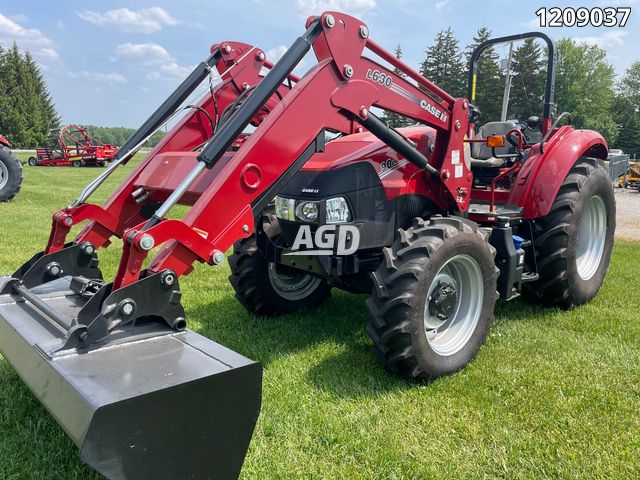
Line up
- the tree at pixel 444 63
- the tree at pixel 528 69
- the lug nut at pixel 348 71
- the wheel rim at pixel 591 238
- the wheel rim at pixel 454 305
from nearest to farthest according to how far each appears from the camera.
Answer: the lug nut at pixel 348 71 → the wheel rim at pixel 454 305 → the wheel rim at pixel 591 238 → the tree at pixel 528 69 → the tree at pixel 444 63

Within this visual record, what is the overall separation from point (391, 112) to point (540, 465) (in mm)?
2187

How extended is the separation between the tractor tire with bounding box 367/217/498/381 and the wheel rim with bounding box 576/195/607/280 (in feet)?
6.61

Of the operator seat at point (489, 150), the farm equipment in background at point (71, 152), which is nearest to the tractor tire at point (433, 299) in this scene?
the operator seat at point (489, 150)

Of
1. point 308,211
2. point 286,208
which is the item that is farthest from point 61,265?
point 308,211

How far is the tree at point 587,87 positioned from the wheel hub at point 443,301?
2109 inches

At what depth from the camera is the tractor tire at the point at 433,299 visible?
3.14m

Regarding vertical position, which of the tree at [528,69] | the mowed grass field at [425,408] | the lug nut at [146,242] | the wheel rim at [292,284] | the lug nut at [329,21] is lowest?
the mowed grass field at [425,408]

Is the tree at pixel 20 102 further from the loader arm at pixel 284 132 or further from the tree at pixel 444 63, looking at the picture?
the loader arm at pixel 284 132

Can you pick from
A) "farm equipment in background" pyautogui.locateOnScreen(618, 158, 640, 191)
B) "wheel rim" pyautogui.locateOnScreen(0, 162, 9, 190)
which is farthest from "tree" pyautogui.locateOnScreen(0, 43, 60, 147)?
"farm equipment in background" pyautogui.locateOnScreen(618, 158, 640, 191)

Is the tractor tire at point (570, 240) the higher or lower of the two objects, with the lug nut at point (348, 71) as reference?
lower

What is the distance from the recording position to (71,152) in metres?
28.3

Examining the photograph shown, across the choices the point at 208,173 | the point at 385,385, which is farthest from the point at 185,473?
the point at 208,173

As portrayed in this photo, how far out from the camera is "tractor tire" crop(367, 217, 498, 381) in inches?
124

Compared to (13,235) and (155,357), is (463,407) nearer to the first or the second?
(155,357)
